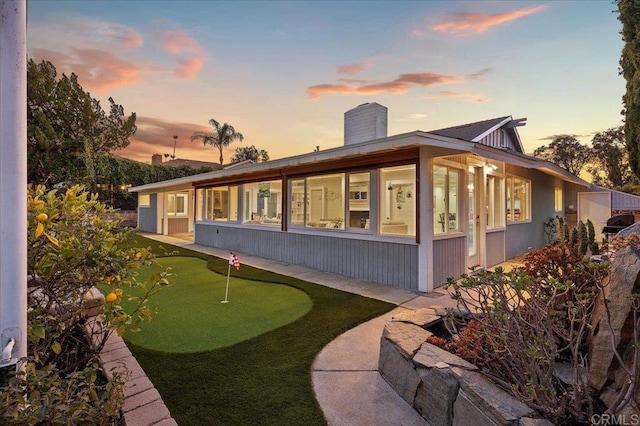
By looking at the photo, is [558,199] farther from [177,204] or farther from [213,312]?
[177,204]

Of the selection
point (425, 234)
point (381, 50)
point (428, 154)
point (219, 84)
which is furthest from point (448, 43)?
point (219, 84)

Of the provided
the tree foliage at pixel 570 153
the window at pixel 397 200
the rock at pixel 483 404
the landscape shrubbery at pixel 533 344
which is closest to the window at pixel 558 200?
the window at pixel 397 200

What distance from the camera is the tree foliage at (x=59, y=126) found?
12.9 m

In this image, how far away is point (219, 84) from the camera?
9.86 meters

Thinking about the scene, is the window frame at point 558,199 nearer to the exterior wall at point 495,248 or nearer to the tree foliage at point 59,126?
the exterior wall at point 495,248

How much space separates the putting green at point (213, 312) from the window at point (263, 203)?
9.14ft

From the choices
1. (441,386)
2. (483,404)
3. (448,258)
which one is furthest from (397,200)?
(483,404)

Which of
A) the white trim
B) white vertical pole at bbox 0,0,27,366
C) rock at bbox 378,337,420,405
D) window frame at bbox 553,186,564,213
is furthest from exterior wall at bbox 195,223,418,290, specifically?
window frame at bbox 553,186,564,213

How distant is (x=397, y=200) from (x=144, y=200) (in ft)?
58.7

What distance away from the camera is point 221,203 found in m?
11.6

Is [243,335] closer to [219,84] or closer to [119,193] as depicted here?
[219,84]

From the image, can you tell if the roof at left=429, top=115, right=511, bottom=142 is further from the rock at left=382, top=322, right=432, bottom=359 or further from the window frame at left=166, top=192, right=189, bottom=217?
the window frame at left=166, top=192, right=189, bottom=217

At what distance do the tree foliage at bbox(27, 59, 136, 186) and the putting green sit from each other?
1130 cm

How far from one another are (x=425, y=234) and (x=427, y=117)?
27.9ft
